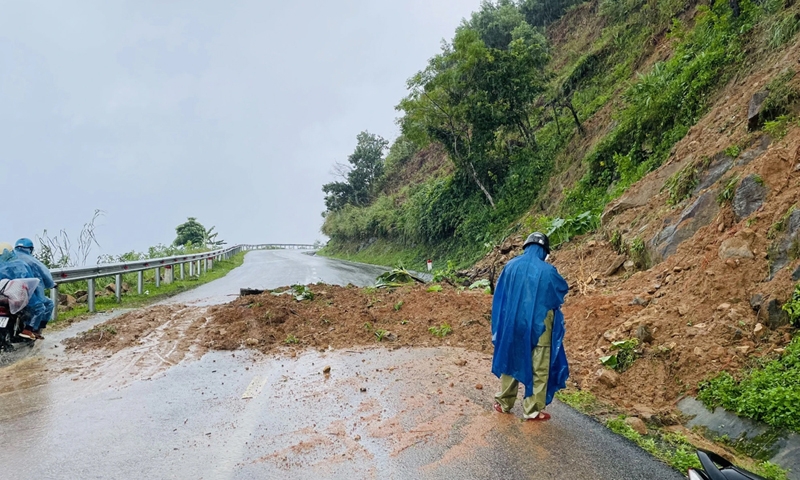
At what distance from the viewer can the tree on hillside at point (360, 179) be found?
55.2 meters

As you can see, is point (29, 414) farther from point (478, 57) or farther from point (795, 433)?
point (478, 57)

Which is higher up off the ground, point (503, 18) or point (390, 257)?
point (503, 18)

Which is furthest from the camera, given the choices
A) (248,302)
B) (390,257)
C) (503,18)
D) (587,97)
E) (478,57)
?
(390,257)

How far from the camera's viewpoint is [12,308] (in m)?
7.27

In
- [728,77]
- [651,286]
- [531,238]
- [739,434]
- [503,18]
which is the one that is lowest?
[739,434]

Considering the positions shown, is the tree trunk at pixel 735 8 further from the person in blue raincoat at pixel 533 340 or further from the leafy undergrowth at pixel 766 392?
the person in blue raincoat at pixel 533 340

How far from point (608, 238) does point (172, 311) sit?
31.4 feet

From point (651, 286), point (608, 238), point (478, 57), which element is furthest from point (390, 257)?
point (651, 286)

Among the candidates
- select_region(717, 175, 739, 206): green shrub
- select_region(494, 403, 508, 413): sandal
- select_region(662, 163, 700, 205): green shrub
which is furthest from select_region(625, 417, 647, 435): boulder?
select_region(662, 163, 700, 205): green shrub

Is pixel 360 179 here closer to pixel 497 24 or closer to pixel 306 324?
pixel 497 24

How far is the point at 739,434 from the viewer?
13.8ft

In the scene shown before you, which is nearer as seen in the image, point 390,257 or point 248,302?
point 248,302

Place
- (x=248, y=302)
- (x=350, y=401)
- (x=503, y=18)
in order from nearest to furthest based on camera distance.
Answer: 1. (x=350, y=401)
2. (x=248, y=302)
3. (x=503, y=18)

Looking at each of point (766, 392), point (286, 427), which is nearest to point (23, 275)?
point (286, 427)
